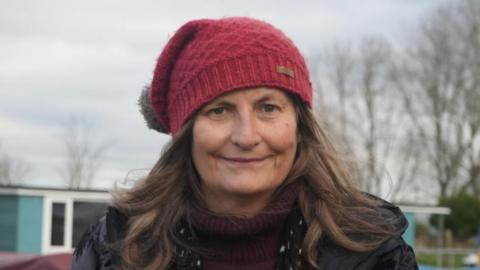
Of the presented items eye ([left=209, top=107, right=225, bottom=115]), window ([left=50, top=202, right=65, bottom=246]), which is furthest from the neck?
window ([left=50, top=202, right=65, bottom=246])

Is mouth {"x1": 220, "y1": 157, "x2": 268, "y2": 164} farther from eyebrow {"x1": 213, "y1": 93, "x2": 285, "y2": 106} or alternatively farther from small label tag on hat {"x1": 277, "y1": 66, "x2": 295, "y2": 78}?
small label tag on hat {"x1": 277, "y1": 66, "x2": 295, "y2": 78}

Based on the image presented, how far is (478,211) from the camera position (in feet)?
100

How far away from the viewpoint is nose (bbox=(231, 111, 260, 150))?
87.2 inches

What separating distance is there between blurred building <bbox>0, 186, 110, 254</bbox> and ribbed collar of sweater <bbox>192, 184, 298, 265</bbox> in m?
14.4

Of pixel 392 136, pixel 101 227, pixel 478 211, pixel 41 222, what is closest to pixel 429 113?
pixel 392 136

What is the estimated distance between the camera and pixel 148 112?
8.80 ft

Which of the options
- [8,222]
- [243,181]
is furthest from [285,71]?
[8,222]

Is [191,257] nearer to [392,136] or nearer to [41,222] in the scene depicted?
[41,222]

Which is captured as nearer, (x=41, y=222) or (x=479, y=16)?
(x=41, y=222)

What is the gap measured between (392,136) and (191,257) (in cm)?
3711

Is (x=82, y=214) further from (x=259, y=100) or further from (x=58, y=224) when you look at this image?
(x=259, y=100)

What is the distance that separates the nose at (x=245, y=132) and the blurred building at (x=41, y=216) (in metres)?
14.7

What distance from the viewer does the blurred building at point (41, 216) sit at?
16.5 metres

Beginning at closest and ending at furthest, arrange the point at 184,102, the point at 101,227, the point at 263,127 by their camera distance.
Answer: the point at 263,127
the point at 184,102
the point at 101,227
